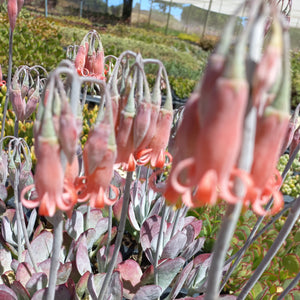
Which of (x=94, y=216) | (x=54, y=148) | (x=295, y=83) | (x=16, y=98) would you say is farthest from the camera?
(x=295, y=83)

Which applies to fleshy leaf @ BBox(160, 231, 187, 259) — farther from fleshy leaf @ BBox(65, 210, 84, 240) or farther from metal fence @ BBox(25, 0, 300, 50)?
metal fence @ BBox(25, 0, 300, 50)

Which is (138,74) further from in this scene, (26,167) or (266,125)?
(26,167)

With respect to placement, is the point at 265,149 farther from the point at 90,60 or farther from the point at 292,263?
the point at 292,263

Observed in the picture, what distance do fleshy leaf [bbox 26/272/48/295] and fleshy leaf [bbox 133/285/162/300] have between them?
34cm

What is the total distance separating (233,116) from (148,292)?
0.93 meters

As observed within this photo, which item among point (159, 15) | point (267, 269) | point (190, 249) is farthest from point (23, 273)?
point (159, 15)

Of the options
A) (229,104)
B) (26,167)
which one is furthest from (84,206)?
(229,104)

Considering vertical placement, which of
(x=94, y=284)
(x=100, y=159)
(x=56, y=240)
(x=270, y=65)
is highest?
(x=270, y=65)

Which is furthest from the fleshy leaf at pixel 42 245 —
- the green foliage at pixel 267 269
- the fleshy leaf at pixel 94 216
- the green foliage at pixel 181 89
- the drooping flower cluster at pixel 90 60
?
the green foliage at pixel 181 89

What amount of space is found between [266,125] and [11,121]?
102 inches

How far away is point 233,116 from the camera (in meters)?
0.43

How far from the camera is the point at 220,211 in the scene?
2.04 m

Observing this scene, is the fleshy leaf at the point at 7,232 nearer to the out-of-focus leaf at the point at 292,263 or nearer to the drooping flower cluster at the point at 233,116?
the drooping flower cluster at the point at 233,116

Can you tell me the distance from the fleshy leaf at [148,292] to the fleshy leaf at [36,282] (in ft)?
1.11
